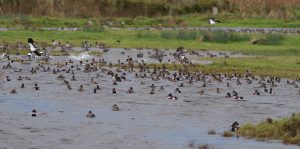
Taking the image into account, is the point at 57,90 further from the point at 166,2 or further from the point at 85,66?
the point at 166,2

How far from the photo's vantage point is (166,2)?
80.4 meters

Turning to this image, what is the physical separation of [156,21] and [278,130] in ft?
162

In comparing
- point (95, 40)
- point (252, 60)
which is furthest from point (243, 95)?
point (95, 40)

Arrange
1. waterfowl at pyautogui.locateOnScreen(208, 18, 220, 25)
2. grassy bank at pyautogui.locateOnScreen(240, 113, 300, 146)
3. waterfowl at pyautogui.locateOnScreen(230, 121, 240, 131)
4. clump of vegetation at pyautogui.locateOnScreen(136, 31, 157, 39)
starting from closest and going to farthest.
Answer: grassy bank at pyautogui.locateOnScreen(240, 113, 300, 146), waterfowl at pyautogui.locateOnScreen(230, 121, 240, 131), clump of vegetation at pyautogui.locateOnScreen(136, 31, 157, 39), waterfowl at pyautogui.locateOnScreen(208, 18, 220, 25)

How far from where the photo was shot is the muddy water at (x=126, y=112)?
2106 cm

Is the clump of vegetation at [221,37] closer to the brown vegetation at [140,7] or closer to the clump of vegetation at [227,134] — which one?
the brown vegetation at [140,7]

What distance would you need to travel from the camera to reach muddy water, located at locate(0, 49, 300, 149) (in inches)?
829

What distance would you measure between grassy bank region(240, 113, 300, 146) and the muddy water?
16.2 inches

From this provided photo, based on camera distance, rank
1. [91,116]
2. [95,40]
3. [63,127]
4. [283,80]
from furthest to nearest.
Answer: [95,40] → [283,80] → [91,116] → [63,127]

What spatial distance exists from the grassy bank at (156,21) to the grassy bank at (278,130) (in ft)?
126

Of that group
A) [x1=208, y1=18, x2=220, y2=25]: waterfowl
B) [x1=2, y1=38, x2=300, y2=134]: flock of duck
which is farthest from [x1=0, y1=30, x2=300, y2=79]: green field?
[x1=208, y1=18, x2=220, y2=25]: waterfowl

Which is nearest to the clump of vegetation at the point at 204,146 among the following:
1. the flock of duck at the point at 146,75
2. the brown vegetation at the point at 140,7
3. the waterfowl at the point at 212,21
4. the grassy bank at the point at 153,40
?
the flock of duck at the point at 146,75

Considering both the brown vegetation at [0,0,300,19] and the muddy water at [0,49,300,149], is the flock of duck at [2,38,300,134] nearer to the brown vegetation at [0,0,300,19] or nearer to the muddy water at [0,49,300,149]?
the muddy water at [0,49,300,149]

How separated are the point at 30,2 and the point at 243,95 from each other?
42.4 meters
